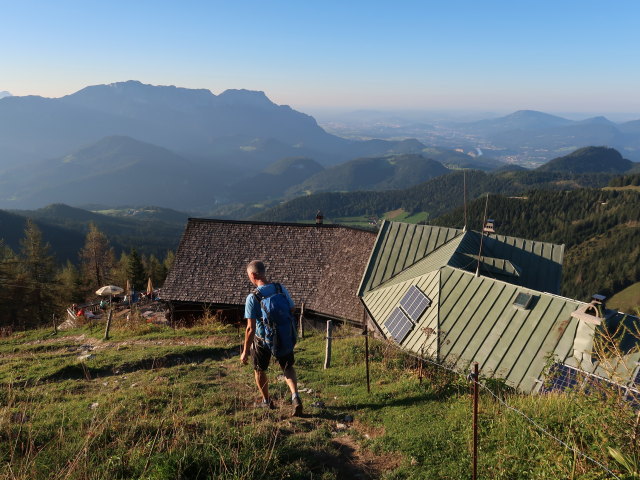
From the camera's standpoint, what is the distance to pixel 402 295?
15.2 metres

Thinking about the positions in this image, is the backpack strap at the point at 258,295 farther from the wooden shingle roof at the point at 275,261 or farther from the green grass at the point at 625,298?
the green grass at the point at 625,298

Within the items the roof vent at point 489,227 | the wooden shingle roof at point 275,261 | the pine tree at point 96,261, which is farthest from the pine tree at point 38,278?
the roof vent at point 489,227

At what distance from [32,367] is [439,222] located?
12213 centimetres

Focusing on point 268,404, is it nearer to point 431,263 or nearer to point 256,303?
point 256,303

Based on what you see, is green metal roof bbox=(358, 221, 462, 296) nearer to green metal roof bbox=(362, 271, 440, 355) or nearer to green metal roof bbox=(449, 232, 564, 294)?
green metal roof bbox=(362, 271, 440, 355)

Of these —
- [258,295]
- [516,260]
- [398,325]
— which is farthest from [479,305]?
[258,295]

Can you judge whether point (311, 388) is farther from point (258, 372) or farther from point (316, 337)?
point (316, 337)

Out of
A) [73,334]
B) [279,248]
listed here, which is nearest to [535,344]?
[279,248]

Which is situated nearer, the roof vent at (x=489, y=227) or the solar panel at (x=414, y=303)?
the solar panel at (x=414, y=303)

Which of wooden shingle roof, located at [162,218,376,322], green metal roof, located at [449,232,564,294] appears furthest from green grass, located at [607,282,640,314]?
wooden shingle roof, located at [162,218,376,322]

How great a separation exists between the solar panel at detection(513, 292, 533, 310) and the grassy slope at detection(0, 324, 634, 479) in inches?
178

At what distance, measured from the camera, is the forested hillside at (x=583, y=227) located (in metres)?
93.0

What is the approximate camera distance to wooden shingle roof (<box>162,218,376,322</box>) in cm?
2025

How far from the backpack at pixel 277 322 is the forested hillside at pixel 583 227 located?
10178 centimetres
